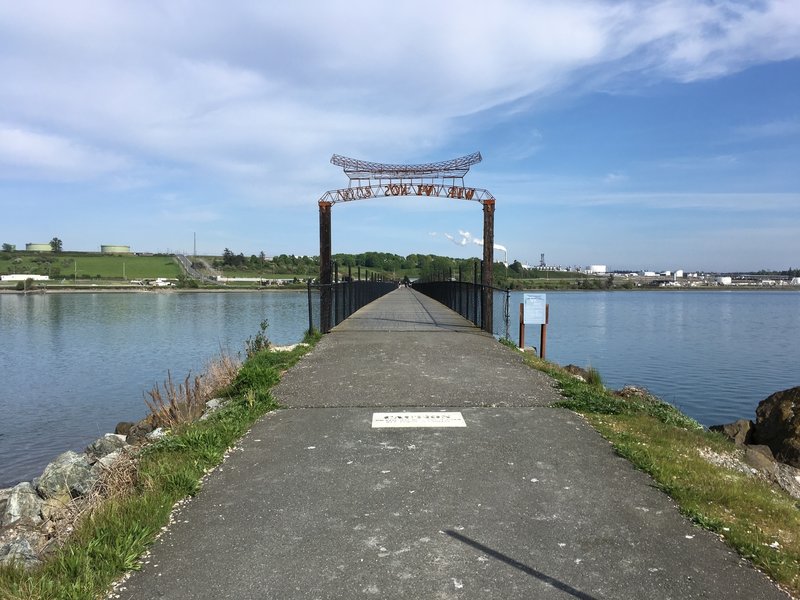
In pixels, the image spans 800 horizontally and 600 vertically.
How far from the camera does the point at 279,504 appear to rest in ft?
15.2

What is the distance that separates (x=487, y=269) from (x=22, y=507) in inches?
493

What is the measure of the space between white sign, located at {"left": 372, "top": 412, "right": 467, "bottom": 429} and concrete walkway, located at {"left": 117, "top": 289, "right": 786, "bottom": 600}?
154mm

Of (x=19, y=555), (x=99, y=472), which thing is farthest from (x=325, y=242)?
(x=19, y=555)

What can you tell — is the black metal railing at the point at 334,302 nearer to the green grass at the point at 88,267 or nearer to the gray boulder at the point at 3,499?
the gray boulder at the point at 3,499

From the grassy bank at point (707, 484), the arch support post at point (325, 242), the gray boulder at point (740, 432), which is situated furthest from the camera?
the arch support post at point (325, 242)

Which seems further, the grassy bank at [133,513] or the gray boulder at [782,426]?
the gray boulder at [782,426]

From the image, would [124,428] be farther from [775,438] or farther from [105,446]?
[775,438]

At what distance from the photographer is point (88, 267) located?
15362cm

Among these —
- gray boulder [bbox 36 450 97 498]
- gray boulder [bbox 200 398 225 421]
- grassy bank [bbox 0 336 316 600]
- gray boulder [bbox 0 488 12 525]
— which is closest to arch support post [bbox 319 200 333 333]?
gray boulder [bbox 200 398 225 421]

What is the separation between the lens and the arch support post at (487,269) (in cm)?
1631

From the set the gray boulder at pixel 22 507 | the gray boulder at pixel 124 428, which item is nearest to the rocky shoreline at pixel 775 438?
the gray boulder at pixel 22 507

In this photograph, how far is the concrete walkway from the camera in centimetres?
348

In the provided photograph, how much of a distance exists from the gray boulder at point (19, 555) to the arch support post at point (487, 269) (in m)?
12.4

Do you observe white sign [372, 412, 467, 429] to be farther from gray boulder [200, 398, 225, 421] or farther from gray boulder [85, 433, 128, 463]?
gray boulder [85, 433, 128, 463]
